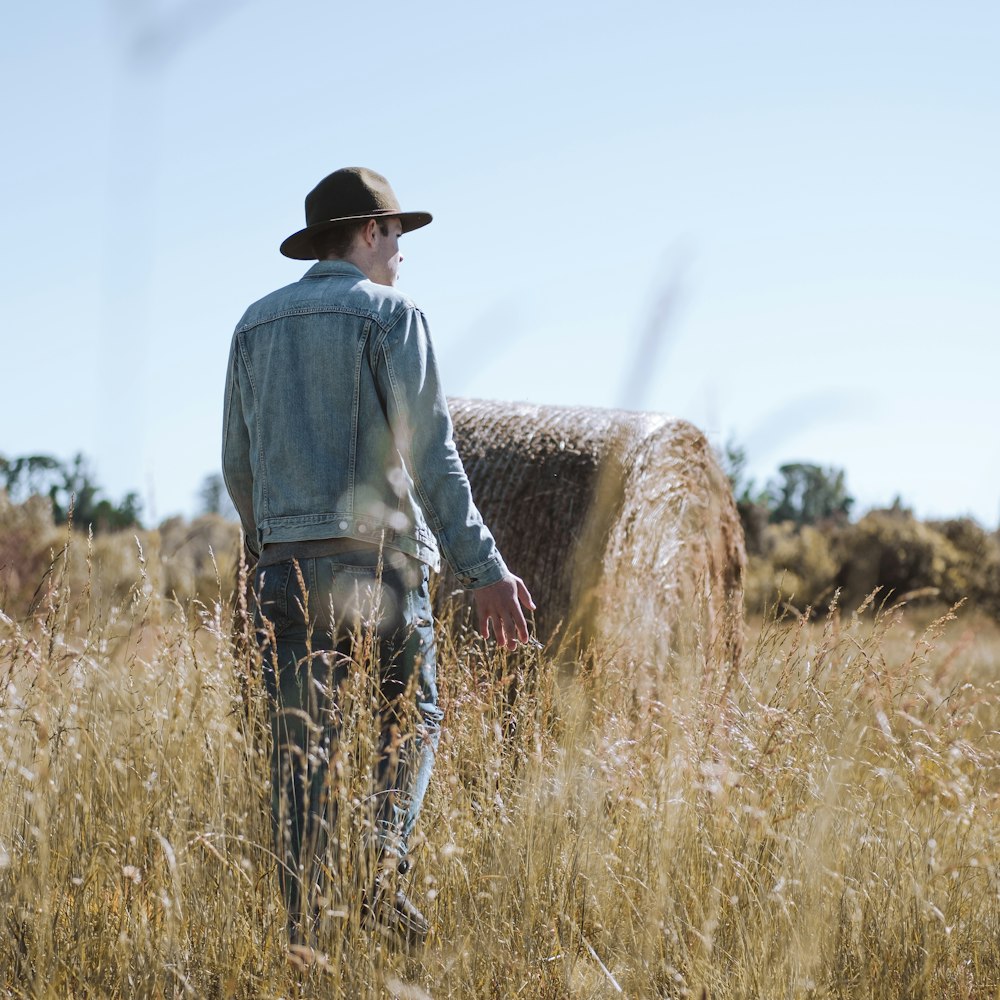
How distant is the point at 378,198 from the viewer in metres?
3.11

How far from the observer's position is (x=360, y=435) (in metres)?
2.87

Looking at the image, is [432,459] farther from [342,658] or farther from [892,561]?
[892,561]

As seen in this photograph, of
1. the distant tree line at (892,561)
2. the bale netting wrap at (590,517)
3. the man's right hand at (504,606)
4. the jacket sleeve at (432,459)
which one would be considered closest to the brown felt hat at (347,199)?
the jacket sleeve at (432,459)

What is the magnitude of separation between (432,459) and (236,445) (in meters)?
0.68

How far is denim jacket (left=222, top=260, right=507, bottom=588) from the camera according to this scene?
9.19 feet

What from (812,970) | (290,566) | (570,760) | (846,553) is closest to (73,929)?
(290,566)

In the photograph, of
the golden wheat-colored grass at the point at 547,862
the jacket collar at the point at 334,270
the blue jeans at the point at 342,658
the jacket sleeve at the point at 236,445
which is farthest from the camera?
the jacket sleeve at the point at 236,445

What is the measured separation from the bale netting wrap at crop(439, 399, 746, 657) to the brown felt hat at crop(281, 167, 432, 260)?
1.80m

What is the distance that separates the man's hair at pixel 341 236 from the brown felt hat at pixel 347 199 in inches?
0.8

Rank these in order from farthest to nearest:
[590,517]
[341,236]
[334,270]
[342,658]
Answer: [590,517] < [341,236] < [334,270] < [342,658]

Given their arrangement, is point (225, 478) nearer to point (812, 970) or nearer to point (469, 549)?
point (469, 549)

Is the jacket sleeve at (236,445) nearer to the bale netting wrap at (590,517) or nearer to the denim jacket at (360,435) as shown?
the denim jacket at (360,435)

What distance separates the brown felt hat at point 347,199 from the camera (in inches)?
121

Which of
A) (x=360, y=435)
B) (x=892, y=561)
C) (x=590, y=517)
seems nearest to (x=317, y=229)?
(x=360, y=435)
